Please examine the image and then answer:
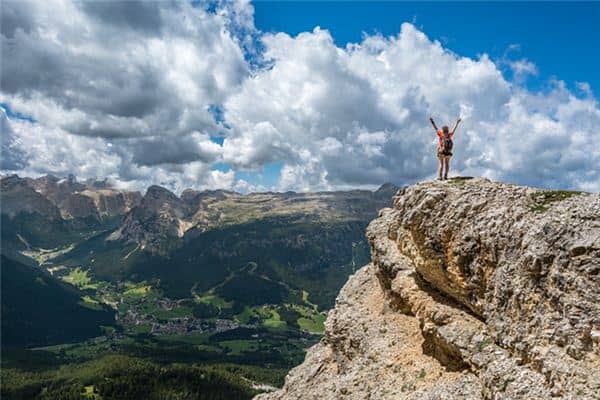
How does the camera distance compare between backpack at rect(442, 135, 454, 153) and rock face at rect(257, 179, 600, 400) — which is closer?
rock face at rect(257, 179, 600, 400)

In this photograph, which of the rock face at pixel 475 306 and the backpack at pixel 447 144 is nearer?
the rock face at pixel 475 306

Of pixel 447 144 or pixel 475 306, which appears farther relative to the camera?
pixel 447 144

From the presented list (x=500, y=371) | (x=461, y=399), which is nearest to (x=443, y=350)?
(x=461, y=399)

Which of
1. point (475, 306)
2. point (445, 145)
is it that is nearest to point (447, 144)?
point (445, 145)

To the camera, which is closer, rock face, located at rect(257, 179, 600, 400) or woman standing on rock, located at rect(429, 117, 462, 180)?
rock face, located at rect(257, 179, 600, 400)

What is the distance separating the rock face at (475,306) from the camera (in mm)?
20438

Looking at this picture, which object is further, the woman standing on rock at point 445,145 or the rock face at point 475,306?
the woman standing on rock at point 445,145

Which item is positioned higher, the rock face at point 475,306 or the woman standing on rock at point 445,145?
the woman standing on rock at point 445,145

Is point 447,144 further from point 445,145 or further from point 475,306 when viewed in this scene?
point 475,306

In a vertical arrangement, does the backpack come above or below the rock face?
above

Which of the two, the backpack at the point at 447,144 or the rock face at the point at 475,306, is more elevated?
the backpack at the point at 447,144

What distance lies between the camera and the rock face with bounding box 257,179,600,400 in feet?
67.1

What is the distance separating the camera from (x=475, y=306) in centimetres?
2855

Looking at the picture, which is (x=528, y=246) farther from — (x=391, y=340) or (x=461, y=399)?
(x=391, y=340)
